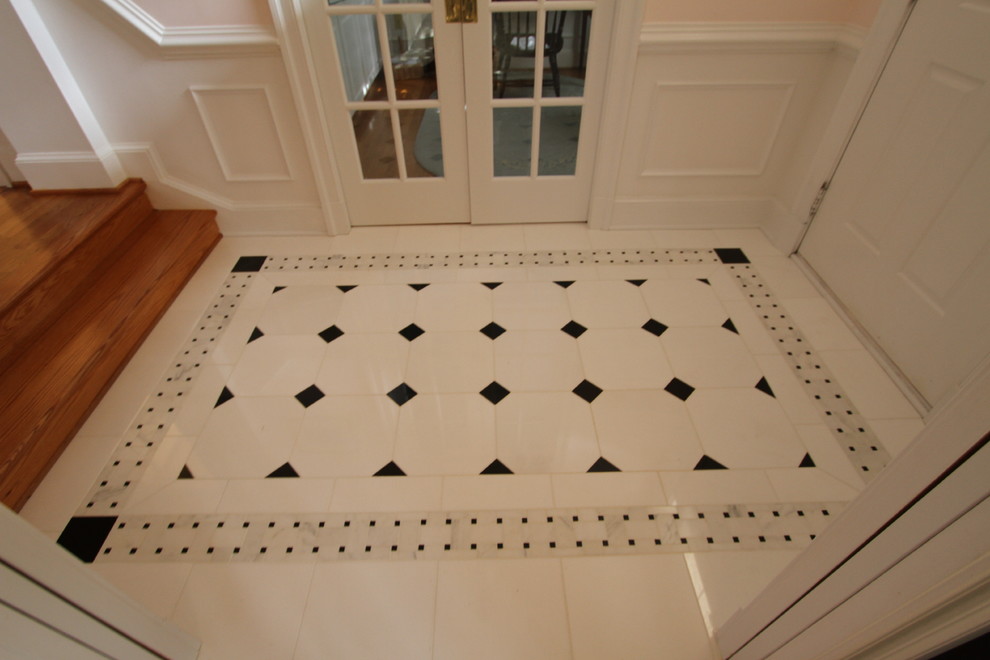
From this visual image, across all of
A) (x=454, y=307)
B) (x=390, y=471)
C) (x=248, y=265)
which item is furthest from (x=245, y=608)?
(x=248, y=265)

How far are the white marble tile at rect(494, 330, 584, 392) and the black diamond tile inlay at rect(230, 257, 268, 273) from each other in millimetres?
1471

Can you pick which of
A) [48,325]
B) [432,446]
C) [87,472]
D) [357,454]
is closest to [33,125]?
[48,325]

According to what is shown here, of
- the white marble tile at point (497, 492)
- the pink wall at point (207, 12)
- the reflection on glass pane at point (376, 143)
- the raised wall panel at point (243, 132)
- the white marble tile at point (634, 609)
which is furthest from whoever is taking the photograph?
the reflection on glass pane at point (376, 143)

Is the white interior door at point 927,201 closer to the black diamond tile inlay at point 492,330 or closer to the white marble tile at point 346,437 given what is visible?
the black diamond tile inlay at point 492,330

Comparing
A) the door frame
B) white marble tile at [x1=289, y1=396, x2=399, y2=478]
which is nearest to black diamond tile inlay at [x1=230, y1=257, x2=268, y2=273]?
the door frame

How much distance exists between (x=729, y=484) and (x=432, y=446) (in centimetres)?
108

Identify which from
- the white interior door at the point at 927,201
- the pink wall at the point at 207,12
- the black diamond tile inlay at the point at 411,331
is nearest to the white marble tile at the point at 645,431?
the black diamond tile inlay at the point at 411,331

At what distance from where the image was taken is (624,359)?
7.28 feet

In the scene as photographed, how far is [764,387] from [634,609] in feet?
3.63

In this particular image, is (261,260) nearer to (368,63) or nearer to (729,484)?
(368,63)

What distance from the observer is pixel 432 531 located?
164 cm

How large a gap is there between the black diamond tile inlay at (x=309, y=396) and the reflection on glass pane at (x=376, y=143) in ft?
4.62

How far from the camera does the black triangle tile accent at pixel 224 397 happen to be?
6.73 ft

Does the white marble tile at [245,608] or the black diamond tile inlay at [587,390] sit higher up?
the black diamond tile inlay at [587,390]
